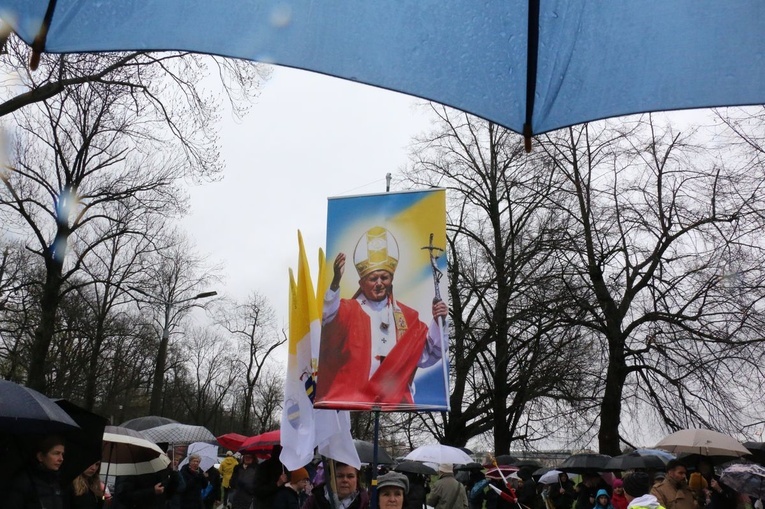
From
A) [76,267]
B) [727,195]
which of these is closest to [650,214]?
[727,195]

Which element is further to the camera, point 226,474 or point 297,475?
point 226,474

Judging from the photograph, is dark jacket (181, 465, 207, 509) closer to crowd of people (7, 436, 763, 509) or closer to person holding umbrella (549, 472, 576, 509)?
crowd of people (7, 436, 763, 509)

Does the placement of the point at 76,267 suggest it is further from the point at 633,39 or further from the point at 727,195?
the point at 633,39

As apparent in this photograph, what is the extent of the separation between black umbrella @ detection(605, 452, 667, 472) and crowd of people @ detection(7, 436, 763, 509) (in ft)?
1.78

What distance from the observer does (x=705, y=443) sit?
1384 cm

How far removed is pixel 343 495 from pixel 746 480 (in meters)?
6.19

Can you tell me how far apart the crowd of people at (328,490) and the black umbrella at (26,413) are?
0.53 ft

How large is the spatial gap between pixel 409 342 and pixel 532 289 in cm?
1830

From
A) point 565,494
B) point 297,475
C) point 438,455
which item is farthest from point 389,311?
point 565,494

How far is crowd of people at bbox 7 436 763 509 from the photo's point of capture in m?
6.62

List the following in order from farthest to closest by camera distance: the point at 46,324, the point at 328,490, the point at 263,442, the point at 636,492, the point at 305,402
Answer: the point at 46,324 → the point at 263,442 → the point at 636,492 → the point at 305,402 → the point at 328,490

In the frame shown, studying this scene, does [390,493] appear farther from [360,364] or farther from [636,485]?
[636,485]

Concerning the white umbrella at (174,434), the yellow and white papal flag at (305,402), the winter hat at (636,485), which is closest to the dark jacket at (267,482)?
the yellow and white papal flag at (305,402)

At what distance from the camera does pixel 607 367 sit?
21719mm
